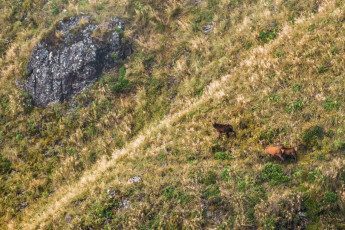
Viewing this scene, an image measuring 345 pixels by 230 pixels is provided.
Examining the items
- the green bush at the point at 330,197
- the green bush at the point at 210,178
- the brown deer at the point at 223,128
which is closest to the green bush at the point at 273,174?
the green bush at the point at 330,197

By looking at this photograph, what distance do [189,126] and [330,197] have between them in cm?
512

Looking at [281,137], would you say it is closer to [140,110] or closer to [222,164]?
[222,164]

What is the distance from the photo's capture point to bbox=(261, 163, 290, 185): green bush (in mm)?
7501

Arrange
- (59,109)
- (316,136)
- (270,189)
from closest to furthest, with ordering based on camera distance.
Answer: (270,189) → (316,136) → (59,109)

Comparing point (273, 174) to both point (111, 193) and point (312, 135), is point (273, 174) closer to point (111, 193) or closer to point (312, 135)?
point (312, 135)

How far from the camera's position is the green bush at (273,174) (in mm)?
7501

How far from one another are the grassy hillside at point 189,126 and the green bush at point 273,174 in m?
0.03

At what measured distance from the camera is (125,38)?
54.1ft

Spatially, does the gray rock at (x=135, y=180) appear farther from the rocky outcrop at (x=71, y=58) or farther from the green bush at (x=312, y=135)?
the rocky outcrop at (x=71, y=58)

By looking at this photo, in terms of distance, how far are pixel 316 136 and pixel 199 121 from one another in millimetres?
3874

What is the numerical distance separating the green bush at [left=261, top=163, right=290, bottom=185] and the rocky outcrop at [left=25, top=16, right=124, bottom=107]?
10.5m

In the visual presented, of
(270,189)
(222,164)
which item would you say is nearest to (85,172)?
(222,164)

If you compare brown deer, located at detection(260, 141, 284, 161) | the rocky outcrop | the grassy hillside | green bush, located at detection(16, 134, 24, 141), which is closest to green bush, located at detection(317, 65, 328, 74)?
the grassy hillside

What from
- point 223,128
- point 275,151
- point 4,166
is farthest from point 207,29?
point 4,166
